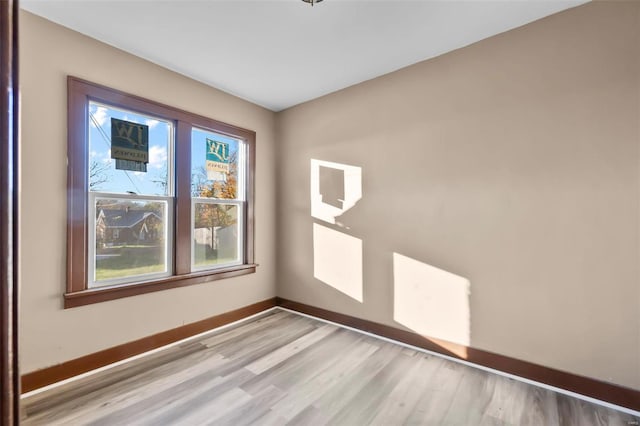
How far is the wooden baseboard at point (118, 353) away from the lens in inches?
79.3

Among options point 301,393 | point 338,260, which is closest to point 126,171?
point 338,260

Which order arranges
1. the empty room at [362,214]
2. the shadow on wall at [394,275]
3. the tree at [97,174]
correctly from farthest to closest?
the shadow on wall at [394,275] → the tree at [97,174] → the empty room at [362,214]

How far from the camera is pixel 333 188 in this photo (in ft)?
10.7

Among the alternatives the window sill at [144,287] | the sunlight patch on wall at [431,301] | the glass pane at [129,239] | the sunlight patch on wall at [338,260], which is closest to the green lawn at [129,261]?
the glass pane at [129,239]

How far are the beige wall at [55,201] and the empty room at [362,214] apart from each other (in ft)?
0.04

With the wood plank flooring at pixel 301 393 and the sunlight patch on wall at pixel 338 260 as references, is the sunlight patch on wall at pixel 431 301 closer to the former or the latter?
the wood plank flooring at pixel 301 393

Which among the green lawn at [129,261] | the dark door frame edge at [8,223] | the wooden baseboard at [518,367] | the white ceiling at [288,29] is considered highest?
the white ceiling at [288,29]

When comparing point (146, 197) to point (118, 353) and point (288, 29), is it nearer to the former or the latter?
point (118, 353)

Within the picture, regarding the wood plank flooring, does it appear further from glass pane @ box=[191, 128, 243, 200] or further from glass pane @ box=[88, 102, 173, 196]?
glass pane @ box=[191, 128, 243, 200]

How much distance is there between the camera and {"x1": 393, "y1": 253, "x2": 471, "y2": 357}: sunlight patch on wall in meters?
2.42

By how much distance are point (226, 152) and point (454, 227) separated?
2541mm

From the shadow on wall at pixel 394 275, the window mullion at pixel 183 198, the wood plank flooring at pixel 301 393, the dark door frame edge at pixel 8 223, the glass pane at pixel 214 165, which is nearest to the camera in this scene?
the dark door frame edge at pixel 8 223

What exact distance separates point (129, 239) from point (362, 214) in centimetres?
220

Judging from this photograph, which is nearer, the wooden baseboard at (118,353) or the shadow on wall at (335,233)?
the wooden baseboard at (118,353)
